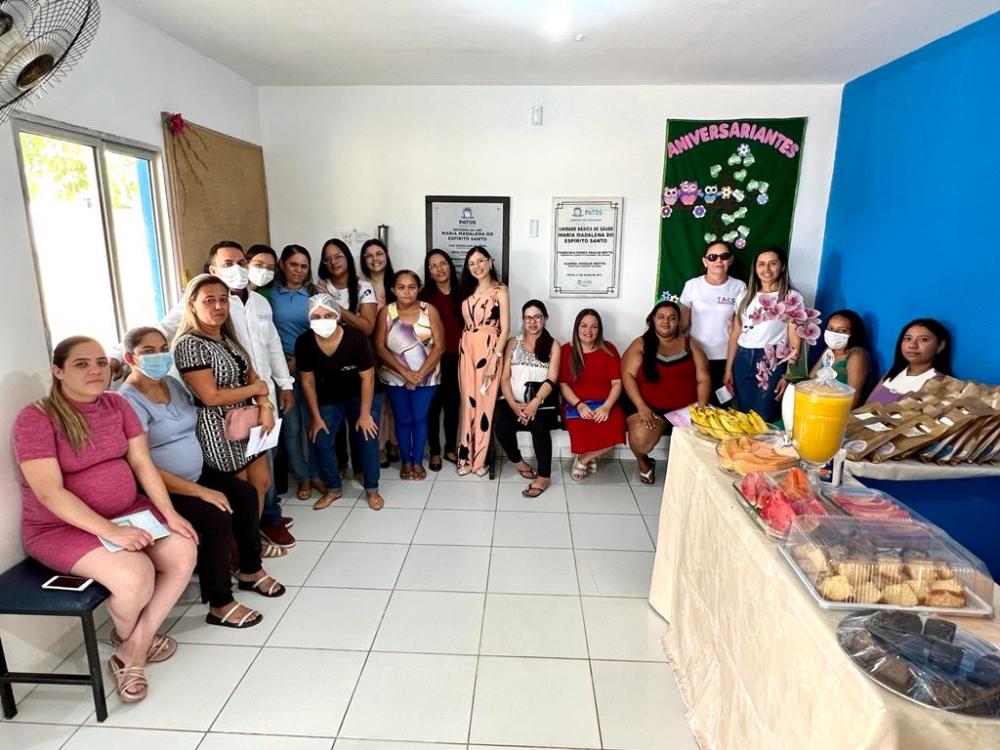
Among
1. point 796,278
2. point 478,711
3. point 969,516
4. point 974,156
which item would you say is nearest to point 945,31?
point 974,156

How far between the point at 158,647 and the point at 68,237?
1745 mm

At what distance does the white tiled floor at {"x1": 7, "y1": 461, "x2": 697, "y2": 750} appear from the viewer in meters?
1.88

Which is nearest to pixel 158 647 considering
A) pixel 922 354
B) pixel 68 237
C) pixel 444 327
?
pixel 68 237

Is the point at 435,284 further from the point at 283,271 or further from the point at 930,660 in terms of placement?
the point at 930,660

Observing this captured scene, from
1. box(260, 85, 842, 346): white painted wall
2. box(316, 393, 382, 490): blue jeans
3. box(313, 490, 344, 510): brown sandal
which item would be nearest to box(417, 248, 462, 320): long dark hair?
box(260, 85, 842, 346): white painted wall

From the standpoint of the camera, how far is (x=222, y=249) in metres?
2.93

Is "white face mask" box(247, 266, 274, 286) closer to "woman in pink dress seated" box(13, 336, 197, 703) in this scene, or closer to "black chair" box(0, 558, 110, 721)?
"woman in pink dress seated" box(13, 336, 197, 703)

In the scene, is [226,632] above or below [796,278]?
below

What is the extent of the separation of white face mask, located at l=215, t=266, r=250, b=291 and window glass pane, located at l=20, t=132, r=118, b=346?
484 millimetres

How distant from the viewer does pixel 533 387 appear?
12.9 feet

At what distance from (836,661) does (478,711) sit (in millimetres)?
1285

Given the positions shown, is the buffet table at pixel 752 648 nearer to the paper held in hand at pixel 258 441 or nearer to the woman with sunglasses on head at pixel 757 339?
the woman with sunglasses on head at pixel 757 339

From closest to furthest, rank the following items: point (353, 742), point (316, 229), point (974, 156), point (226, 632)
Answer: point (353, 742)
point (226, 632)
point (974, 156)
point (316, 229)

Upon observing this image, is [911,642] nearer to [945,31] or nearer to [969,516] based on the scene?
[969,516]
